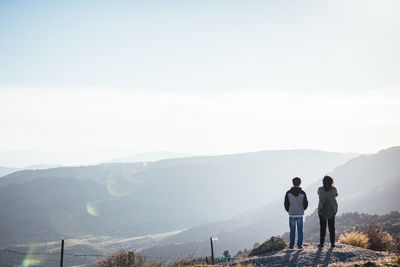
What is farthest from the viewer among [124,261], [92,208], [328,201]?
[92,208]

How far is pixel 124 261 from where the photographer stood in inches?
457

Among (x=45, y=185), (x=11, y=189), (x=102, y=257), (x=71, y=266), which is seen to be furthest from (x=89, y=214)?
(x=102, y=257)

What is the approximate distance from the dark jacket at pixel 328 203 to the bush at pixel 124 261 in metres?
6.34

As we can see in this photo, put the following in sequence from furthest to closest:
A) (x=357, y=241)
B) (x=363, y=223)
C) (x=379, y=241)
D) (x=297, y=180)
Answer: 1. (x=363, y=223)
2. (x=379, y=241)
3. (x=357, y=241)
4. (x=297, y=180)

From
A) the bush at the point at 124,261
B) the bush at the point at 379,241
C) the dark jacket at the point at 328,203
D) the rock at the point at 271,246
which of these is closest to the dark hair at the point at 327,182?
the dark jacket at the point at 328,203

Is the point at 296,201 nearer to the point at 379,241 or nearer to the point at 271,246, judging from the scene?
the point at 271,246

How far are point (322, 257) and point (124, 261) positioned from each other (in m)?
6.86

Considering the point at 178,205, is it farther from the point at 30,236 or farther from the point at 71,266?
the point at 71,266

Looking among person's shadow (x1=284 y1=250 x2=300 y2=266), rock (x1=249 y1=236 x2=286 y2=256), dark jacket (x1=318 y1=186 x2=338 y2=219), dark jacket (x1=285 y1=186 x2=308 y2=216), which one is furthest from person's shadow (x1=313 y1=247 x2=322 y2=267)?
rock (x1=249 y1=236 x2=286 y2=256)

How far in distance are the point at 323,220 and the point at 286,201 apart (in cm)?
→ 133

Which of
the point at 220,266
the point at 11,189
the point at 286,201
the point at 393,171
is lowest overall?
the point at 220,266

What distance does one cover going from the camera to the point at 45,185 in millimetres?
172250

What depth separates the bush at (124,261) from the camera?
37.9ft

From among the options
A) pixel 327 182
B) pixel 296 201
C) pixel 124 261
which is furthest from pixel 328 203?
pixel 124 261
